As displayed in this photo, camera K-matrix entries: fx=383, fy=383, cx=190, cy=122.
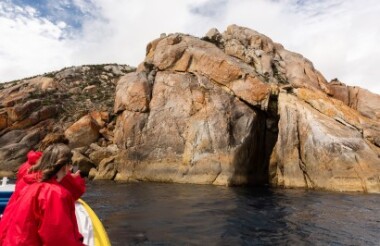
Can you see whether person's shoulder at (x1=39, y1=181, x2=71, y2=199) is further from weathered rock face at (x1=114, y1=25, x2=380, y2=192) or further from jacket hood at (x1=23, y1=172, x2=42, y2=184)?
weathered rock face at (x1=114, y1=25, x2=380, y2=192)

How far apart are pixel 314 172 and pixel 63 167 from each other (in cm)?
2515

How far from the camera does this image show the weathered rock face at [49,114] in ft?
121

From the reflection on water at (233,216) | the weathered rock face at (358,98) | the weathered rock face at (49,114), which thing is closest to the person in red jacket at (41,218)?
the reflection on water at (233,216)

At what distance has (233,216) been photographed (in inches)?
642

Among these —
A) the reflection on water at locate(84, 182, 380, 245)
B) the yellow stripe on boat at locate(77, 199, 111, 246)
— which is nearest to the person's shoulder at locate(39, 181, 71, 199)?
the yellow stripe on boat at locate(77, 199, 111, 246)

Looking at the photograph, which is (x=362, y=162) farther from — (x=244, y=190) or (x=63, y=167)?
(x=63, y=167)

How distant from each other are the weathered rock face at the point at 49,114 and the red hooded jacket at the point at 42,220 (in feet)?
99.4

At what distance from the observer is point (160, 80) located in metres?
32.6

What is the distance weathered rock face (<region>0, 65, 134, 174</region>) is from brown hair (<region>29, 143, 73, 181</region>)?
98.4 ft

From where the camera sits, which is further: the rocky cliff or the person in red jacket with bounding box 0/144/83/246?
the rocky cliff

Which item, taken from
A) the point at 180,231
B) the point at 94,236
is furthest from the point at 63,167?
the point at 180,231

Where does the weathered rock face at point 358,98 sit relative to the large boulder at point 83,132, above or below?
above

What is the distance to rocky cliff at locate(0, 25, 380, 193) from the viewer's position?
88.9 feet

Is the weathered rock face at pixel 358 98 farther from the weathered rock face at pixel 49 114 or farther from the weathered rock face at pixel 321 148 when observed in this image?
the weathered rock face at pixel 49 114
